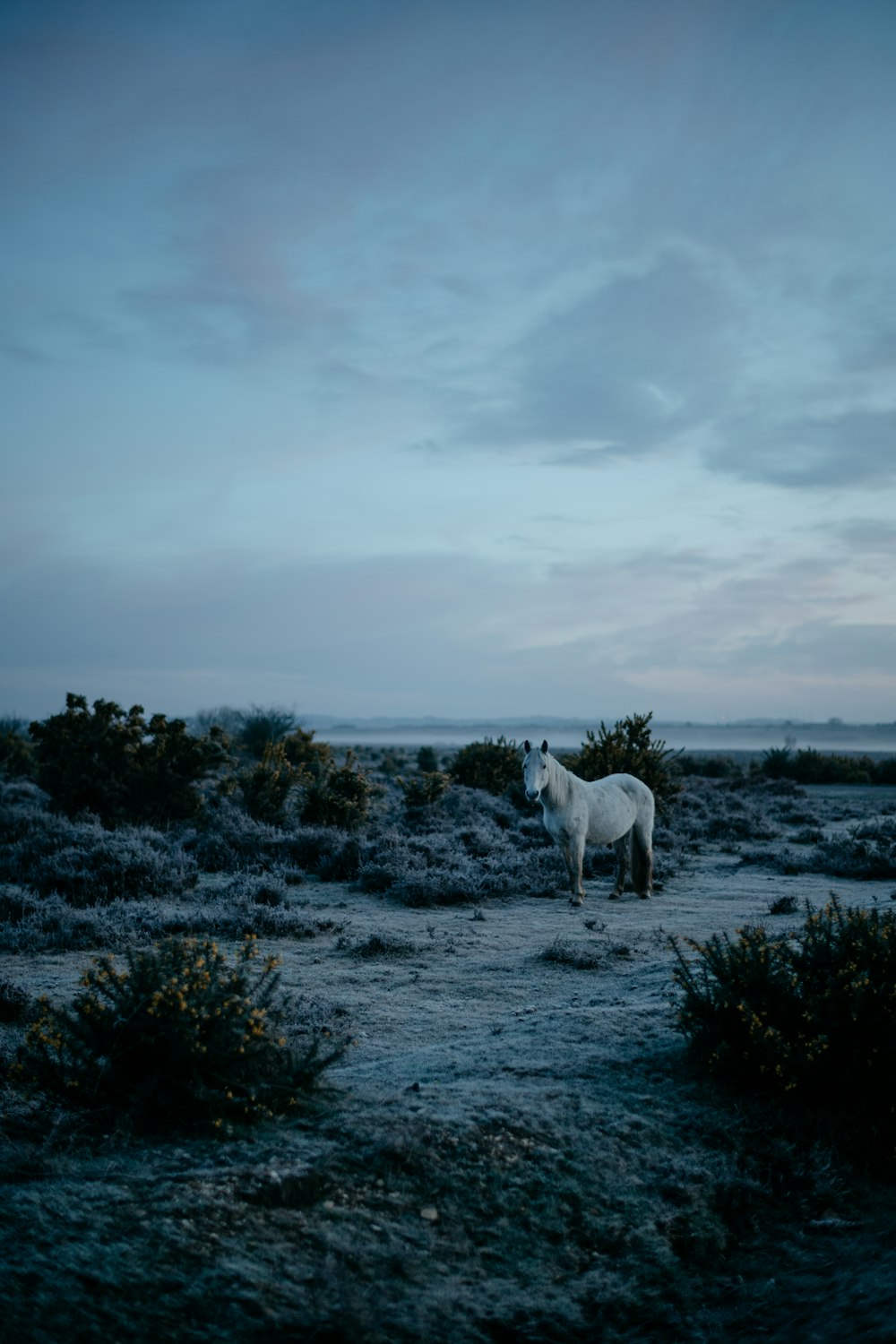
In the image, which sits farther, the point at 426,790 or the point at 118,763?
the point at 426,790

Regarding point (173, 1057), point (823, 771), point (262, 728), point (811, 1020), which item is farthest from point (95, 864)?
point (823, 771)

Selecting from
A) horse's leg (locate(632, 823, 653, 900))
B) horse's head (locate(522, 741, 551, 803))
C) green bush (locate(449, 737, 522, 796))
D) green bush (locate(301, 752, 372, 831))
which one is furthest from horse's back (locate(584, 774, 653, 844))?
green bush (locate(449, 737, 522, 796))

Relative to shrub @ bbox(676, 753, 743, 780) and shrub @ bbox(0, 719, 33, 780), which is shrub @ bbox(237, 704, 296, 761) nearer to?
shrub @ bbox(0, 719, 33, 780)

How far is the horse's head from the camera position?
11.3 m

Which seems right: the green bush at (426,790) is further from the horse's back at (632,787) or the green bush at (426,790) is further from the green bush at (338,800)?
the horse's back at (632,787)

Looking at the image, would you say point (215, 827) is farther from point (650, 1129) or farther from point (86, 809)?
point (650, 1129)

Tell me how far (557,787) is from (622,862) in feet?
5.75

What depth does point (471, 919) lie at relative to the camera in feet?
35.4

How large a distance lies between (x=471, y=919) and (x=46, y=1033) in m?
6.43

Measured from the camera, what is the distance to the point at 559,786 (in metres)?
11.8

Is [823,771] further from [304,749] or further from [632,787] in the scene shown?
[632,787]

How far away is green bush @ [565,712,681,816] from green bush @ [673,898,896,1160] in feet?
42.5

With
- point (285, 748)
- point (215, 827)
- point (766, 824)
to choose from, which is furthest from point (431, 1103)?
point (285, 748)

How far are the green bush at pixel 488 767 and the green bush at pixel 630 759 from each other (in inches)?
126
